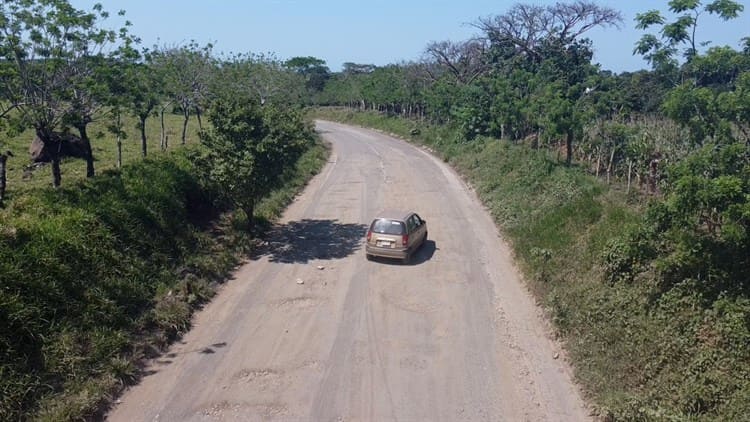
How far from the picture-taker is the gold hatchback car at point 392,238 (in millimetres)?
16969

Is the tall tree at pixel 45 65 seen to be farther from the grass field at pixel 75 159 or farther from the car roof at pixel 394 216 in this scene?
the car roof at pixel 394 216

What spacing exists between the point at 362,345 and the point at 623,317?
5.97m

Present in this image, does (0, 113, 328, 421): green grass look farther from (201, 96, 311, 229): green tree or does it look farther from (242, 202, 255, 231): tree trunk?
(201, 96, 311, 229): green tree

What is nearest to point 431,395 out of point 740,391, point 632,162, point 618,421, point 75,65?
point 618,421

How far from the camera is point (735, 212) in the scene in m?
10.3

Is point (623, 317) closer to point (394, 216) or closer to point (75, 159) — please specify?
point (394, 216)

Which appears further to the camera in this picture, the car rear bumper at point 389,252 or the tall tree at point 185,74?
the tall tree at point 185,74

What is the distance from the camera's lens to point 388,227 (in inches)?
677

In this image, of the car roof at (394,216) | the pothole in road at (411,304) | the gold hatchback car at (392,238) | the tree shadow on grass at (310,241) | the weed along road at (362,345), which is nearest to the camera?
the weed along road at (362,345)

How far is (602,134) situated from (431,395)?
19.2 m

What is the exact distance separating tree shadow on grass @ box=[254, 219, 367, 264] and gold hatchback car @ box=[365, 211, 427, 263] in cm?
145

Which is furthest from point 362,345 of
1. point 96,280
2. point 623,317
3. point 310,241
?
point 310,241

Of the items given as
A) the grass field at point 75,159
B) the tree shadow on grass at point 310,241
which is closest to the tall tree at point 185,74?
the grass field at point 75,159

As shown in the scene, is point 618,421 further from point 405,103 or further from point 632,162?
point 405,103
